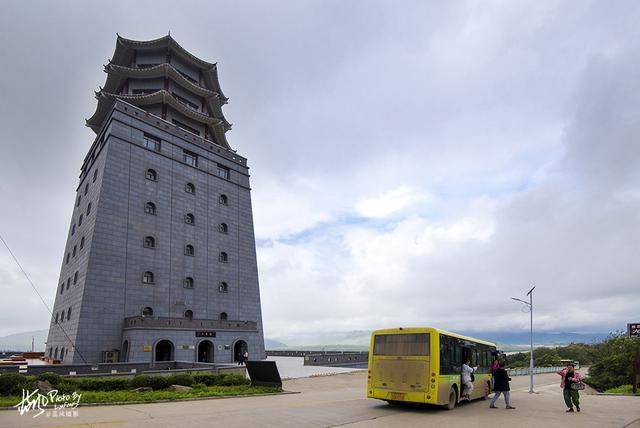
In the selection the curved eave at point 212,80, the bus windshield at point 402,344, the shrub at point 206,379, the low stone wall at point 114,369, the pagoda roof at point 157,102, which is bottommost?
the low stone wall at point 114,369

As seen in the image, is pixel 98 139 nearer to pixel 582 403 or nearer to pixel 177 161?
pixel 177 161

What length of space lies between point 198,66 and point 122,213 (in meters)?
22.7

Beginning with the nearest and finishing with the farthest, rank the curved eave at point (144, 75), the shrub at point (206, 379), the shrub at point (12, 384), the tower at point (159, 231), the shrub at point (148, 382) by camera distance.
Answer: the shrub at point (12, 384) < the shrub at point (148, 382) < the shrub at point (206, 379) < the tower at point (159, 231) < the curved eave at point (144, 75)

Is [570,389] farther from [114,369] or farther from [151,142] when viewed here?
[151,142]

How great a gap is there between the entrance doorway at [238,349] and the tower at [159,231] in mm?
92

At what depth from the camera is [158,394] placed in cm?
1738

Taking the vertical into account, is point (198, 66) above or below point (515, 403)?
above

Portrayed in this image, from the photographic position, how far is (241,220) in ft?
163

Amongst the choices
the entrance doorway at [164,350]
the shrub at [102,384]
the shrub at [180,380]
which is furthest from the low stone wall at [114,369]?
the shrub at [102,384]

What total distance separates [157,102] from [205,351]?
85.7 feet

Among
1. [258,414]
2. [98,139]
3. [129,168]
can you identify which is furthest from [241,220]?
[258,414]

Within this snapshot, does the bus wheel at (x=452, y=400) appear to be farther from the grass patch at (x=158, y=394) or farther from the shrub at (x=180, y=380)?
the shrub at (x=180, y=380)

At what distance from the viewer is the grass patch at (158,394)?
15.4 metres

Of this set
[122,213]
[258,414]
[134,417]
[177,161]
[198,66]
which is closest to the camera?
[134,417]
